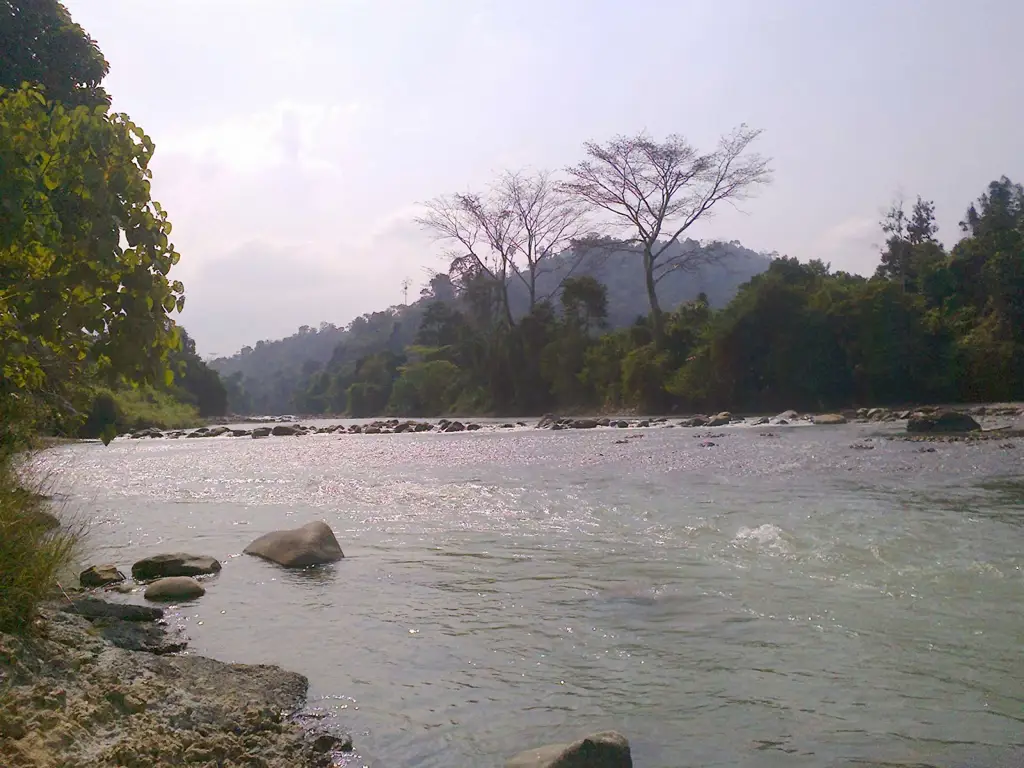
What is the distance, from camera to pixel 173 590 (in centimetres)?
591

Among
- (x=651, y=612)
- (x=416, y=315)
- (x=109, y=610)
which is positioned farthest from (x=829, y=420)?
(x=416, y=315)

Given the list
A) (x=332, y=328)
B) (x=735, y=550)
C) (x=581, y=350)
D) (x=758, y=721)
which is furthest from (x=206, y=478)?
(x=332, y=328)

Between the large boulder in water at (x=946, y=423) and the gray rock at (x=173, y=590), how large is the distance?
1524 cm

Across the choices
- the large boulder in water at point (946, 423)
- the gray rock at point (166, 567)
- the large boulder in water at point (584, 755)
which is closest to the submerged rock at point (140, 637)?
the gray rock at point (166, 567)

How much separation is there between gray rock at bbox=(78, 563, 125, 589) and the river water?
710mm

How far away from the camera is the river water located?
3516 mm

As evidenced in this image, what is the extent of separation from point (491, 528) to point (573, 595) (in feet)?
9.63

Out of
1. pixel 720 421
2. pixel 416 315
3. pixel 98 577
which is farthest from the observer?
pixel 416 315

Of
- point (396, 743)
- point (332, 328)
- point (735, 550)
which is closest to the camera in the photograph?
point (396, 743)

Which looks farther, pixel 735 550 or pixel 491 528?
pixel 491 528

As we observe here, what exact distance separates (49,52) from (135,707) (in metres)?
10.0

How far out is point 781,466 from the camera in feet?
41.8

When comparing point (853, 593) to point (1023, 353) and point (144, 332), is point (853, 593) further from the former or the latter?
point (1023, 353)

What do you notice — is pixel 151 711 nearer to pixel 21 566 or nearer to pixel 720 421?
pixel 21 566
